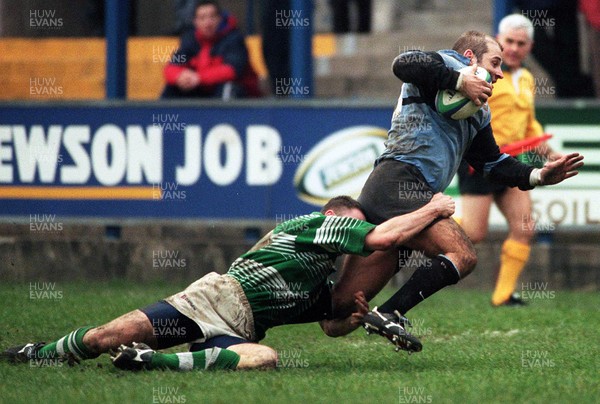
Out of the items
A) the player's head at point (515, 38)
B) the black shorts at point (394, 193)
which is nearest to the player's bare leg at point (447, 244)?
the black shorts at point (394, 193)

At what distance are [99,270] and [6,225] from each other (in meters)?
1.45

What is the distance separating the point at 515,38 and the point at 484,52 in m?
3.24

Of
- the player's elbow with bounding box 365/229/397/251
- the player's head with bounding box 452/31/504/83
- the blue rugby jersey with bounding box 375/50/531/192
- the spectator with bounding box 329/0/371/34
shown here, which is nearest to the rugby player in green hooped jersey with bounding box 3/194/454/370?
the player's elbow with bounding box 365/229/397/251

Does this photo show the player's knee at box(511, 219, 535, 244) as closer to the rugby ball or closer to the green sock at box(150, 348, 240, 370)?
the rugby ball

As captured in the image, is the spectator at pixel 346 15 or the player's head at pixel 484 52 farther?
the spectator at pixel 346 15

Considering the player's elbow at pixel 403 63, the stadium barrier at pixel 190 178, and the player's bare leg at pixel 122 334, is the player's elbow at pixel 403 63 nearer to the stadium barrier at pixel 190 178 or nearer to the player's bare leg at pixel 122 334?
the player's bare leg at pixel 122 334

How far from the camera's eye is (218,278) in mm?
7605

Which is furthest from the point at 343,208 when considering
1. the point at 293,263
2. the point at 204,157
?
the point at 204,157

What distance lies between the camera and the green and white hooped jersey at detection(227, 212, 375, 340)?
738 cm

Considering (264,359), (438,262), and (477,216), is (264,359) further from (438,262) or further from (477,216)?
(477,216)

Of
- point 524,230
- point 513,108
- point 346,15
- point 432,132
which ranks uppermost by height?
point 346,15

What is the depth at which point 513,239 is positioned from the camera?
1139cm

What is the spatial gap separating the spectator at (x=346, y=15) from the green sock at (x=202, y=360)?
1073cm

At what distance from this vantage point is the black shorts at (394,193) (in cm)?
788
